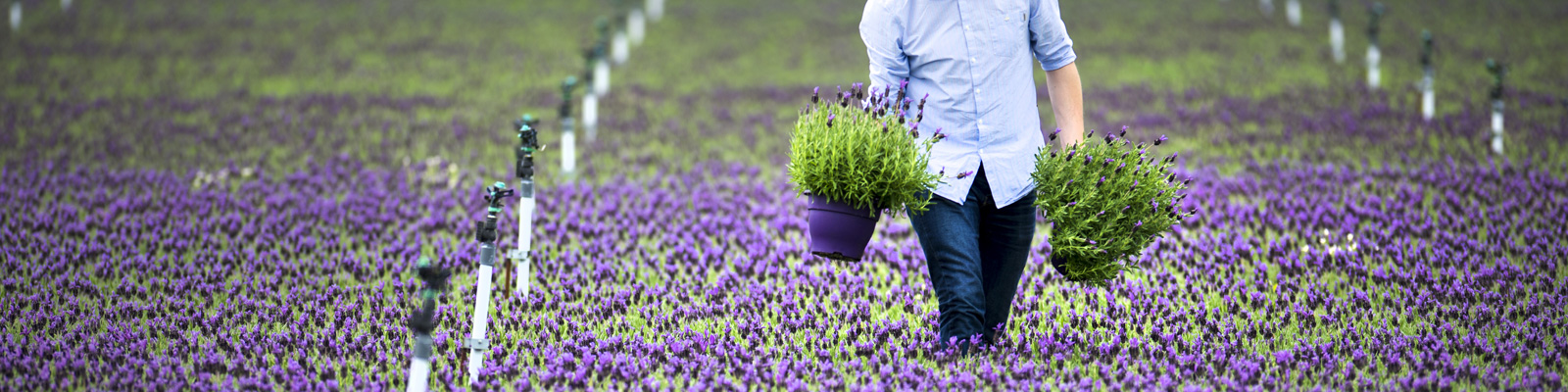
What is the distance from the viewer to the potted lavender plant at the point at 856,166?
413 cm

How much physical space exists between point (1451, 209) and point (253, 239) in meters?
8.11

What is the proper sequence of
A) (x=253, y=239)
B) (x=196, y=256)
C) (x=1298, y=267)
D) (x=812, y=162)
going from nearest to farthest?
(x=812, y=162), (x=1298, y=267), (x=196, y=256), (x=253, y=239)

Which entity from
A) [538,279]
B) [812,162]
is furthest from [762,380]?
[538,279]

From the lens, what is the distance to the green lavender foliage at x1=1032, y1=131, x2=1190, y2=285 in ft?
14.5

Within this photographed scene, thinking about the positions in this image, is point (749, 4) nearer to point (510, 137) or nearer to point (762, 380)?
point (510, 137)

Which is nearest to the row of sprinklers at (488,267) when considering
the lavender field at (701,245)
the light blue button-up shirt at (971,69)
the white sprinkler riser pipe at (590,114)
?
the lavender field at (701,245)

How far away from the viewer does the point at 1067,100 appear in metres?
4.50

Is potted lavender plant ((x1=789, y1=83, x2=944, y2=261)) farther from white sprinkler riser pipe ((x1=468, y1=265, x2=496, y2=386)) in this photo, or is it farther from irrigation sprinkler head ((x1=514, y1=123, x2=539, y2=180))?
irrigation sprinkler head ((x1=514, y1=123, x2=539, y2=180))

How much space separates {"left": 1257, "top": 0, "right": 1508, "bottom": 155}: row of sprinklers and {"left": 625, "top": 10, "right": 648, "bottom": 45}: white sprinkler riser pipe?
12.6m

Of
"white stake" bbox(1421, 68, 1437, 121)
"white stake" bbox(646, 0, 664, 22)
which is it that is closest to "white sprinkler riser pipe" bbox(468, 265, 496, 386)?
"white stake" bbox(1421, 68, 1437, 121)

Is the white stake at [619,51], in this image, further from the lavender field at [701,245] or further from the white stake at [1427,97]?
the white stake at [1427,97]

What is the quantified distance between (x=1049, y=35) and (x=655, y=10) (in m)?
24.1

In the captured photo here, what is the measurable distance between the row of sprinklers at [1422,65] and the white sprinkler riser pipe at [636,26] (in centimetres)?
1264

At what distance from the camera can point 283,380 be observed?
4660 mm
